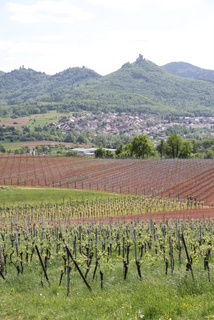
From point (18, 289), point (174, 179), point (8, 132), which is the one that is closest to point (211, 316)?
point (18, 289)

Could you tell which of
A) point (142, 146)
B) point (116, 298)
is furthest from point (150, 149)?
point (116, 298)

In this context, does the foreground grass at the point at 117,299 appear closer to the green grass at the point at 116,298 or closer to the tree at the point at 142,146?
the green grass at the point at 116,298

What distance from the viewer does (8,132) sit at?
166625mm

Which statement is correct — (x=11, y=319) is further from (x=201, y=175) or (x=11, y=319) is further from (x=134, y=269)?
(x=201, y=175)

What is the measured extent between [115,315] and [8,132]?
166 meters

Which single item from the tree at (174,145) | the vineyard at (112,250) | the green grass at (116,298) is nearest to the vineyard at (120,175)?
the vineyard at (112,250)

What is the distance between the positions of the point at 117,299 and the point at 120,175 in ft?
167

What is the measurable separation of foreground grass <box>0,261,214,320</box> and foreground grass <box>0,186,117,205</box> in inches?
1230

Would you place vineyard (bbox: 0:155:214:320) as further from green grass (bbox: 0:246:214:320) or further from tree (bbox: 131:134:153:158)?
tree (bbox: 131:134:153:158)

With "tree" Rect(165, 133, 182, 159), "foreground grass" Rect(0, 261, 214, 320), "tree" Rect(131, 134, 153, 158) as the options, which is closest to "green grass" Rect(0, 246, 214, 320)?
"foreground grass" Rect(0, 261, 214, 320)

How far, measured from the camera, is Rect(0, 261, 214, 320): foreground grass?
7.77 meters

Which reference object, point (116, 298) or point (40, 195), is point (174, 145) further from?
point (116, 298)

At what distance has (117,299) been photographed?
8.91m

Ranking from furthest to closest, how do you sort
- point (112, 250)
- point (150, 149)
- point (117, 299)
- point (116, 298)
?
point (150, 149), point (112, 250), point (116, 298), point (117, 299)
